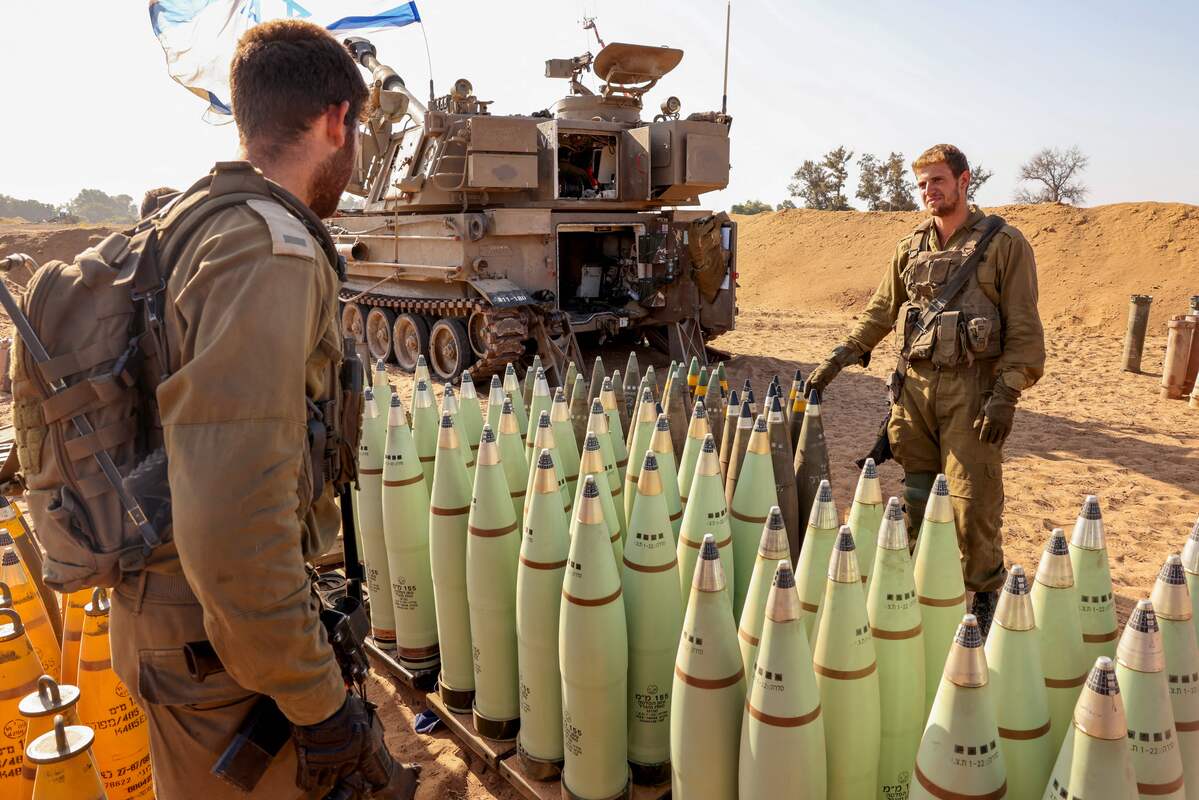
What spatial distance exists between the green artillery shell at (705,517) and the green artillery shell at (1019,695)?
96 centimetres

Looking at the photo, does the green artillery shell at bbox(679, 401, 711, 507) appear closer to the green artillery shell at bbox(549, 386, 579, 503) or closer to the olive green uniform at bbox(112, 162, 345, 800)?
the green artillery shell at bbox(549, 386, 579, 503)

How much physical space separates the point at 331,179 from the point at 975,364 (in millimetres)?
3175

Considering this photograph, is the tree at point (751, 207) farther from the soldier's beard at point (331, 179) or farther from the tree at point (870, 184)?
the soldier's beard at point (331, 179)

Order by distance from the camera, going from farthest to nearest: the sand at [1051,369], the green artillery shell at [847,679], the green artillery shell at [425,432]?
the sand at [1051,369], the green artillery shell at [425,432], the green artillery shell at [847,679]

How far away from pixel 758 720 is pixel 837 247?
79.5 ft

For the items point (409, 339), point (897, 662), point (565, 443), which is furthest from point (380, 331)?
point (897, 662)

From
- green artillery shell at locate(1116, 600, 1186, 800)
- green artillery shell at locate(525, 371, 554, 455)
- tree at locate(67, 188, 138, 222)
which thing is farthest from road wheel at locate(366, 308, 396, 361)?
tree at locate(67, 188, 138, 222)

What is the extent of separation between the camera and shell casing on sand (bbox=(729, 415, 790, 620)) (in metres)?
2.83

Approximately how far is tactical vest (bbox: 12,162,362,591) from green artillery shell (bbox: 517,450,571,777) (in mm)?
1100

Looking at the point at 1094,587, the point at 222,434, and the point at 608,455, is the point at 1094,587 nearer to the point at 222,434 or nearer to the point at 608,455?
the point at 608,455

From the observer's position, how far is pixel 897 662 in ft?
6.79

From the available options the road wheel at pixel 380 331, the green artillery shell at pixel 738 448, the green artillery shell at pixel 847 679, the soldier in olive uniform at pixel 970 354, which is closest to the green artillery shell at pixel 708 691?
the green artillery shell at pixel 847 679

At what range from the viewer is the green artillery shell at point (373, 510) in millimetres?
3297

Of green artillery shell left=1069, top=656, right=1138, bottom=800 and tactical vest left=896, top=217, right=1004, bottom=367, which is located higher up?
tactical vest left=896, top=217, right=1004, bottom=367
